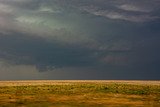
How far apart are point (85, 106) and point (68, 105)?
6.41ft

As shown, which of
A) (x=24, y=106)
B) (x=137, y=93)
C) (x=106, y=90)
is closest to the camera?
(x=24, y=106)

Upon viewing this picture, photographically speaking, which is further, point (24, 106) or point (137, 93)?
point (137, 93)

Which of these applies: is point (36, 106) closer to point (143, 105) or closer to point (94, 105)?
point (94, 105)

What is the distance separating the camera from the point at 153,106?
37.1 metres

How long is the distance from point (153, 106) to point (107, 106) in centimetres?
484

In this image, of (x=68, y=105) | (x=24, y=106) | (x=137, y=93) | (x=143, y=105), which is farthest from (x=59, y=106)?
(x=137, y=93)

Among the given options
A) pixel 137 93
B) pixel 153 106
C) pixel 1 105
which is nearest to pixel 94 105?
pixel 153 106

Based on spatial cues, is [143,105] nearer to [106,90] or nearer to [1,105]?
[1,105]

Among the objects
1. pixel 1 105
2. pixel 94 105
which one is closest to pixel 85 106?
pixel 94 105

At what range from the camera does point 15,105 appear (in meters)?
36.8

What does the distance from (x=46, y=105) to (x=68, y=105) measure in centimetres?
237

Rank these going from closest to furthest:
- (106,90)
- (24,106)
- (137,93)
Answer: (24,106)
(137,93)
(106,90)

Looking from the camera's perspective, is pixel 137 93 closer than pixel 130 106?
No

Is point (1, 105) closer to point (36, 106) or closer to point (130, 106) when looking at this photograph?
point (36, 106)
